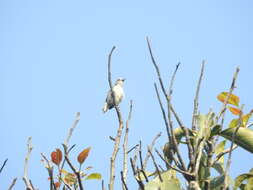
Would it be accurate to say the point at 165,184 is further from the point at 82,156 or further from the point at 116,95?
the point at 116,95

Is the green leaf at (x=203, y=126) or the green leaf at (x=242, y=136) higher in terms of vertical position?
the green leaf at (x=203, y=126)

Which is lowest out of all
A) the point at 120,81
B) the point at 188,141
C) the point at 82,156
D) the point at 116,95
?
the point at 188,141

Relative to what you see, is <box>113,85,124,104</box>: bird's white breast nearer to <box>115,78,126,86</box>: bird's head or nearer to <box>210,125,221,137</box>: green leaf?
<box>115,78,126,86</box>: bird's head

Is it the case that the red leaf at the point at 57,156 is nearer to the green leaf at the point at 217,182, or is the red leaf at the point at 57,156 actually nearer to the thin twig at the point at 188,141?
the thin twig at the point at 188,141

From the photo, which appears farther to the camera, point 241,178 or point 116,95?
point 116,95

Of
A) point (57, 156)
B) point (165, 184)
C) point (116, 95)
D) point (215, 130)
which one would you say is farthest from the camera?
point (116, 95)

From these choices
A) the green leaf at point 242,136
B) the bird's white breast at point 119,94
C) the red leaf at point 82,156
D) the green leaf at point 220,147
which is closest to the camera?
the green leaf at point 242,136

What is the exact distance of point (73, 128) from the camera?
2057mm

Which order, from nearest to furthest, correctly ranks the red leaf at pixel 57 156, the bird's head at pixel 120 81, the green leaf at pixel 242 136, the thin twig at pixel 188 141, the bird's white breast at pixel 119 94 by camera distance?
the thin twig at pixel 188 141, the green leaf at pixel 242 136, the red leaf at pixel 57 156, the bird's white breast at pixel 119 94, the bird's head at pixel 120 81

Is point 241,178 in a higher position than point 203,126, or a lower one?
lower

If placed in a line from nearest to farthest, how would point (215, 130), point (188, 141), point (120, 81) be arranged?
point (188, 141)
point (215, 130)
point (120, 81)

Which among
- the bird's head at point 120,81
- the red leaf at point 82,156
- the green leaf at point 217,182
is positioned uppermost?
the bird's head at point 120,81

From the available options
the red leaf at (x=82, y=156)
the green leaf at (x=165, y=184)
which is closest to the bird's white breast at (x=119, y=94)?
the red leaf at (x=82, y=156)

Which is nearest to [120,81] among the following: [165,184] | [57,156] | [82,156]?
[82,156]
